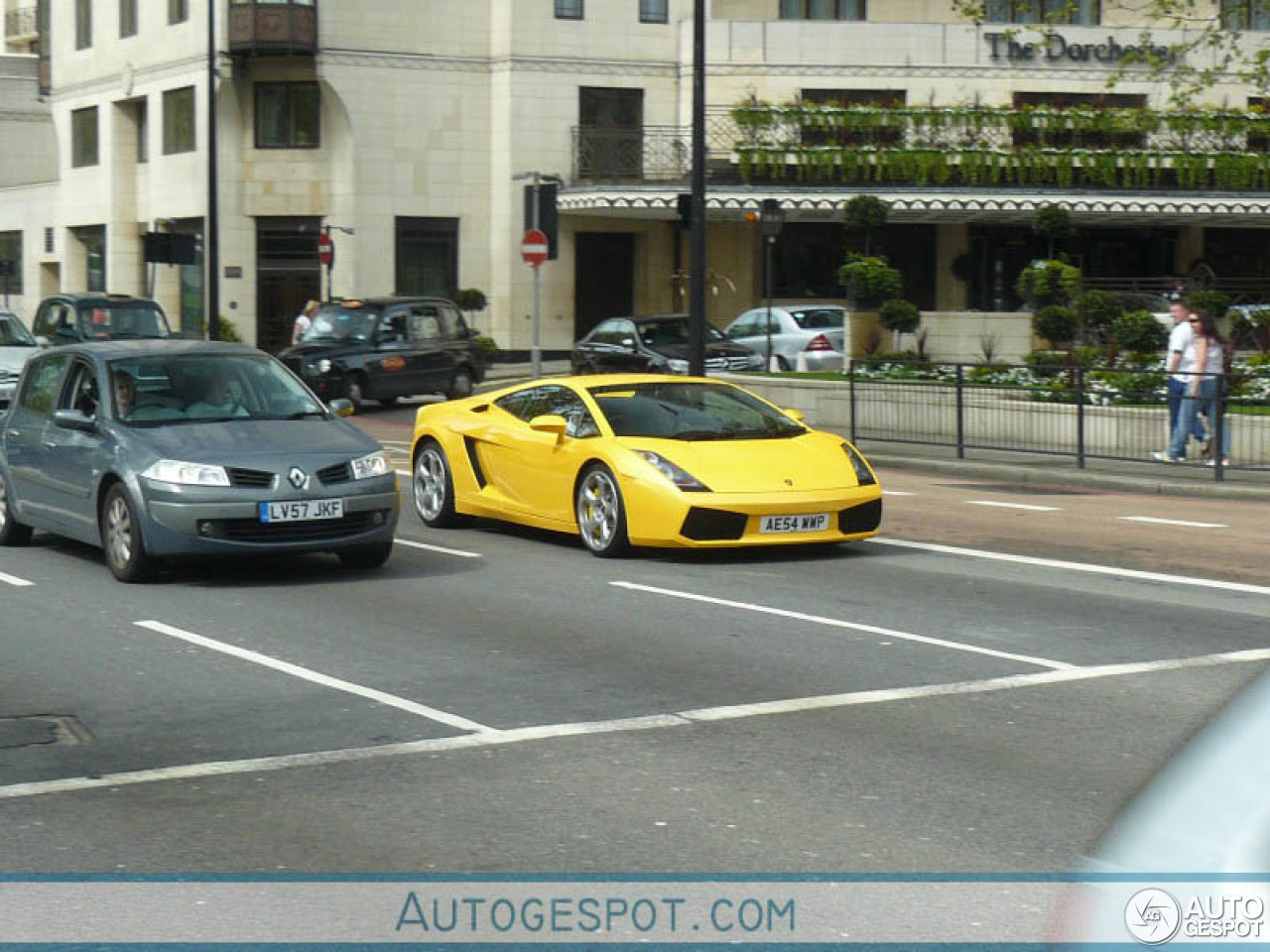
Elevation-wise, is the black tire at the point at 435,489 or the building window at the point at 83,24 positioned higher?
the building window at the point at 83,24

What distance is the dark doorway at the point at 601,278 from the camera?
165ft

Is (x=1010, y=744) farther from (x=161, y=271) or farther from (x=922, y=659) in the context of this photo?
(x=161, y=271)

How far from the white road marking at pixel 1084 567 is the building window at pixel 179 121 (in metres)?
37.8

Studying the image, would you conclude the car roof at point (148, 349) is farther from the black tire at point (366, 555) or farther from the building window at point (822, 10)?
the building window at point (822, 10)

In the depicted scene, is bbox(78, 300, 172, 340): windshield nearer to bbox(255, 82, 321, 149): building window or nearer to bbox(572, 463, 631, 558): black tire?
bbox(255, 82, 321, 149): building window

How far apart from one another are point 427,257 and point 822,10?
38.6 ft

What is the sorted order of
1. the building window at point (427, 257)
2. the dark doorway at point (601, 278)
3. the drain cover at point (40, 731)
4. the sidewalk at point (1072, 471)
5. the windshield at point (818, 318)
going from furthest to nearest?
the dark doorway at point (601, 278) → the building window at point (427, 257) → the windshield at point (818, 318) → the sidewalk at point (1072, 471) → the drain cover at point (40, 731)

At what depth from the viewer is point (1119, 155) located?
153 ft

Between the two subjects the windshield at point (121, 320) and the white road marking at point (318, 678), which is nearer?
the white road marking at point (318, 678)

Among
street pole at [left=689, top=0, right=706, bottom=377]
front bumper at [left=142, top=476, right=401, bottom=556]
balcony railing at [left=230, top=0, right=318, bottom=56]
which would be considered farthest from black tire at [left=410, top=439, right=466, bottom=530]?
balcony railing at [left=230, top=0, right=318, bottom=56]

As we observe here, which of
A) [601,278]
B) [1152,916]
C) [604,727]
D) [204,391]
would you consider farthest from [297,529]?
[601,278]

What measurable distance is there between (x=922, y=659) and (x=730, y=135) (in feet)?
129

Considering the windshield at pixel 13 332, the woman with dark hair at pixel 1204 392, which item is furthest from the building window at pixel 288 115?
the woman with dark hair at pixel 1204 392

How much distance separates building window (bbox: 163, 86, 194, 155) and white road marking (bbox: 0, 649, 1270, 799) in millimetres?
43105
